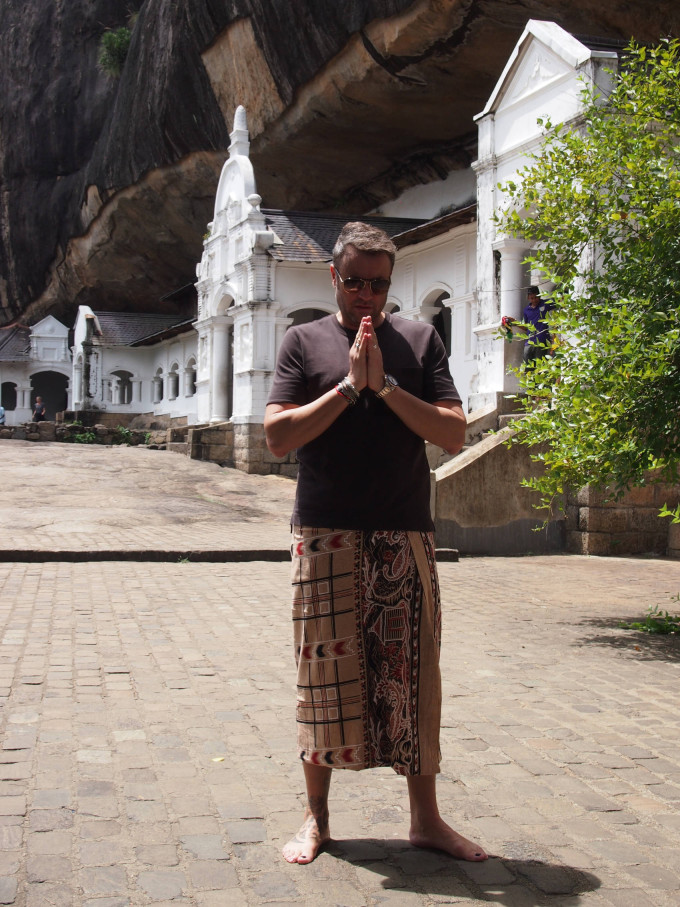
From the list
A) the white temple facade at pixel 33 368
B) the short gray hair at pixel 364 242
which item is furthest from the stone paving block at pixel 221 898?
the white temple facade at pixel 33 368

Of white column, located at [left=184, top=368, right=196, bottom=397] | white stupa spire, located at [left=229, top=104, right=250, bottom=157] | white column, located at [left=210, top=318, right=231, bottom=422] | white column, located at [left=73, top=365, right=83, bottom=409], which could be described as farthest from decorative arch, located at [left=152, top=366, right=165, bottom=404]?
white stupa spire, located at [left=229, top=104, right=250, bottom=157]

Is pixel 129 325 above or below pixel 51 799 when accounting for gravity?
above

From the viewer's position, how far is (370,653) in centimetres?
315

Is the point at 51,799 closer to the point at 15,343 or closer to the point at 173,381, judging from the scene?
the point at 173,381

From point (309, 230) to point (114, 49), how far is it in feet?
54.6

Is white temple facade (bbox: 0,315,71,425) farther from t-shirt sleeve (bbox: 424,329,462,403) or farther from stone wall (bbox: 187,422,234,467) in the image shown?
t-shirt sleeve (bbox: 424,329,462,403)

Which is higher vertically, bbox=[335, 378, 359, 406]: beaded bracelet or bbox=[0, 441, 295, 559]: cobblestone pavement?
bbox=[335, 378, 359, 406]: beaded bracelet

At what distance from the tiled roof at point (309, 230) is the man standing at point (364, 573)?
62.9 ft

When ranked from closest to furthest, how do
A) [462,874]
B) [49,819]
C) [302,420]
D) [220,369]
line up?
[462,874] < [302,420] < [49,819] < [220,369]

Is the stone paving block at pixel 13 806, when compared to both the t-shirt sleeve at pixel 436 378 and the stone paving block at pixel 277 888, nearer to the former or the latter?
the stone paving block at pixel 277 888

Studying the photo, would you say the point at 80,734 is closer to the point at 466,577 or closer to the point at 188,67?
the point at 466,577

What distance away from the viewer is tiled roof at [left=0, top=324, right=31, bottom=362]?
45.4 m

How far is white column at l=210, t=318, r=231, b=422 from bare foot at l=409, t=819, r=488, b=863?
23108 millimetres

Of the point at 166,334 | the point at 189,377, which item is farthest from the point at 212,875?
the point at 166,334
